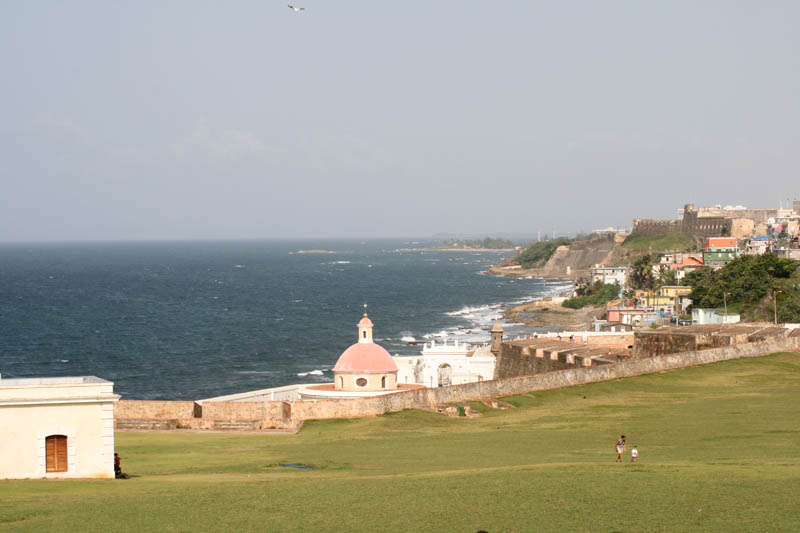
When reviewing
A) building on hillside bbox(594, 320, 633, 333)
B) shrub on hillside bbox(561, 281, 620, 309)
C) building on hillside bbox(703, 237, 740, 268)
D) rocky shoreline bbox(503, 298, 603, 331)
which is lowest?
rocky shoreline bbox(503, 298, 603, 331)

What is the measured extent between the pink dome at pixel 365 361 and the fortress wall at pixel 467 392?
6.16m

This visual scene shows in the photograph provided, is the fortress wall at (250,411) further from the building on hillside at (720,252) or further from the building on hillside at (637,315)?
the building on hillside at (720,252)

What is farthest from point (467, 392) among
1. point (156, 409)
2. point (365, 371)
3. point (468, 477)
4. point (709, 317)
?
point (709, 317)

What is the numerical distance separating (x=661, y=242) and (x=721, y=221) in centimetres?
1625

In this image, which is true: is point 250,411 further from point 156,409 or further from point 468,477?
point 468,477

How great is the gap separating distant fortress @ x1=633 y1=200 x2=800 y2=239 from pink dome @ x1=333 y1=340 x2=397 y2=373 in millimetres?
112843

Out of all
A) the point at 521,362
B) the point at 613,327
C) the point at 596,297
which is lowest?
the point at 596,297

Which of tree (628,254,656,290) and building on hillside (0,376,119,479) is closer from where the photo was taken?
building on hillside (0,376,119,479)

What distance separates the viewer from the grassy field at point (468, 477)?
1669 centimetres

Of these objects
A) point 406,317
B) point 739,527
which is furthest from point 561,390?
point 406,317

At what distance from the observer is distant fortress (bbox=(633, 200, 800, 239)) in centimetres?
15000

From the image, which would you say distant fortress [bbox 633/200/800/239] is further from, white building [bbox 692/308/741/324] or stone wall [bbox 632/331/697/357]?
stone wall [bbox 632/331/697/357]

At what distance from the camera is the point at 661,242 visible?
577 feet

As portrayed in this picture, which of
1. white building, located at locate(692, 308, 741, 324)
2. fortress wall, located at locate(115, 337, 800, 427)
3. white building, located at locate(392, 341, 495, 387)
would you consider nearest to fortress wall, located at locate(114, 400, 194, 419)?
fortress wall, located at locate(115, 337, 800, 427)
